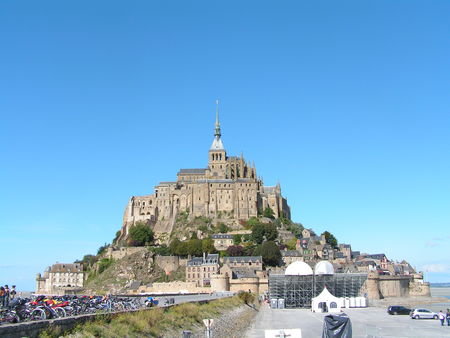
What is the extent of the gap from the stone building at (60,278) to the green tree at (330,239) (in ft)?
147

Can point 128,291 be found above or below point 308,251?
below

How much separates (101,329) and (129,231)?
3301 inches

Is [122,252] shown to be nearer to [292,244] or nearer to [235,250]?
[235,250]

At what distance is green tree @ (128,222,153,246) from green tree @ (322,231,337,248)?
32.8 m

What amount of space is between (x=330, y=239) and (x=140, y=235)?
116 feet

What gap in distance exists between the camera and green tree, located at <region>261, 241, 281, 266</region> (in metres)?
77.3

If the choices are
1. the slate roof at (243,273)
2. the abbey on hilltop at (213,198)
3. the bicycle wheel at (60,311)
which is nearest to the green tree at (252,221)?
the abbey on hilltop at (213,198)

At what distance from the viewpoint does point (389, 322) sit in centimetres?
3656

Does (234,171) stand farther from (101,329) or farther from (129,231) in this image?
(101,329)

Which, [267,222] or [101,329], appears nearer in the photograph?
[101,329]

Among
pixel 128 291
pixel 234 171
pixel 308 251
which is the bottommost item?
pixel 128 291

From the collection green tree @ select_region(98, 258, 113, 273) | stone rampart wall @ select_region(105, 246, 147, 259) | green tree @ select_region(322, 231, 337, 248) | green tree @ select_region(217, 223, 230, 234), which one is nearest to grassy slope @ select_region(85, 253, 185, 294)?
green tree @ select_region(98, 258, 113, 273)

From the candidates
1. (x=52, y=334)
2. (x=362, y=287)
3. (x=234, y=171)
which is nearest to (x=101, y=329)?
(x=52, y=334)

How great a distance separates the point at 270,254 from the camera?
253 feet
